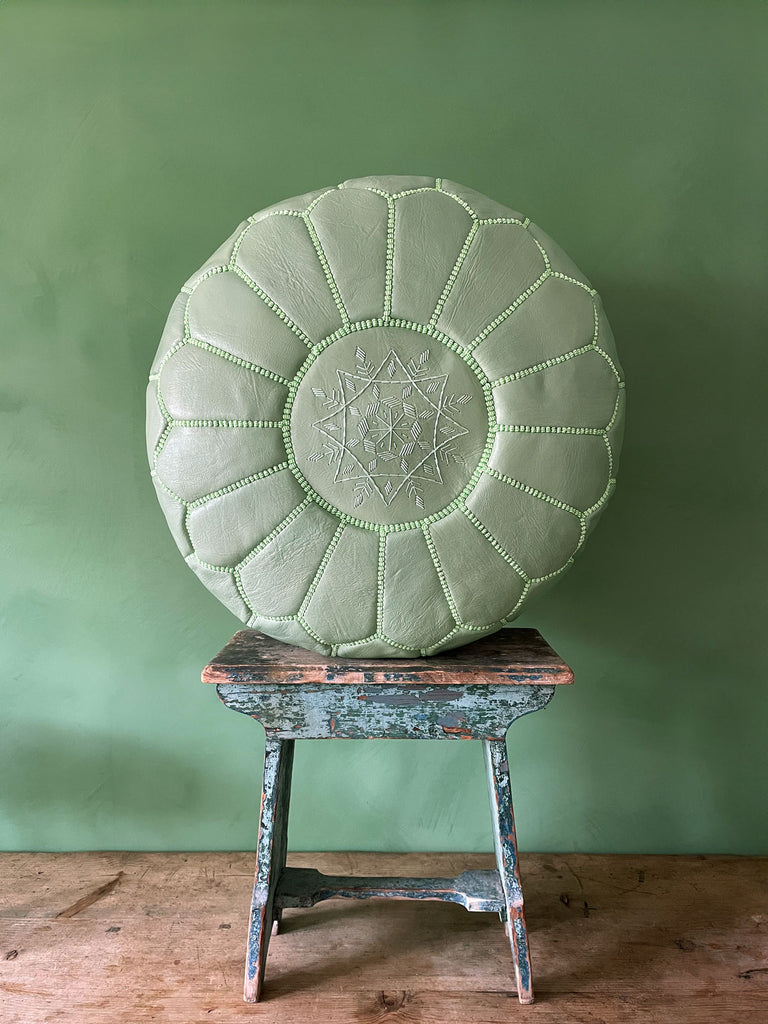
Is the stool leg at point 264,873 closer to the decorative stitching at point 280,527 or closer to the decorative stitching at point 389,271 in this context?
the decorative stitching at point 280,527

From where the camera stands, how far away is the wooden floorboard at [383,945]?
1.53m

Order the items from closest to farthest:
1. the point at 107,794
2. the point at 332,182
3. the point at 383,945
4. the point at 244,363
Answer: the point at 244,363, the point at 383,945, the point at 332,182, the point at 107,794

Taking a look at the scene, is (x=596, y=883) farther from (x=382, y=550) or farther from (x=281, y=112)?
(x=281, y=112)

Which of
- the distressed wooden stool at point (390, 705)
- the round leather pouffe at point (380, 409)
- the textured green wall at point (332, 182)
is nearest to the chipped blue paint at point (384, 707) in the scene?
the distressed wooden stool at point (390, 705)

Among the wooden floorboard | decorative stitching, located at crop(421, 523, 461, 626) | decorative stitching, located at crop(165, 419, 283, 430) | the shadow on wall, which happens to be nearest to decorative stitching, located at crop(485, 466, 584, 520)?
decorative stitching, located at crop(421, 523, 461, 626)

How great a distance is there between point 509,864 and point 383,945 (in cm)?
43

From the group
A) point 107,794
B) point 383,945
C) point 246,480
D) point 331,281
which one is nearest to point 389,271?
point 331,281

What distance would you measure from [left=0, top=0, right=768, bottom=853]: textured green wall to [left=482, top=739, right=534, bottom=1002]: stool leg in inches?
21.2

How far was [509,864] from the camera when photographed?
1.52 m

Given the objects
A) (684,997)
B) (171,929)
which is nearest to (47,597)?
(171,929)

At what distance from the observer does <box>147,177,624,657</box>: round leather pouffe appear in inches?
53.7

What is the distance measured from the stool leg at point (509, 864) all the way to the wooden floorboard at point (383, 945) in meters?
0.08

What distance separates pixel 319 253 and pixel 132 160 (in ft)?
2.95

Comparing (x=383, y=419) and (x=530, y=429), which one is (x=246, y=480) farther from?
(x=530, y=429)
